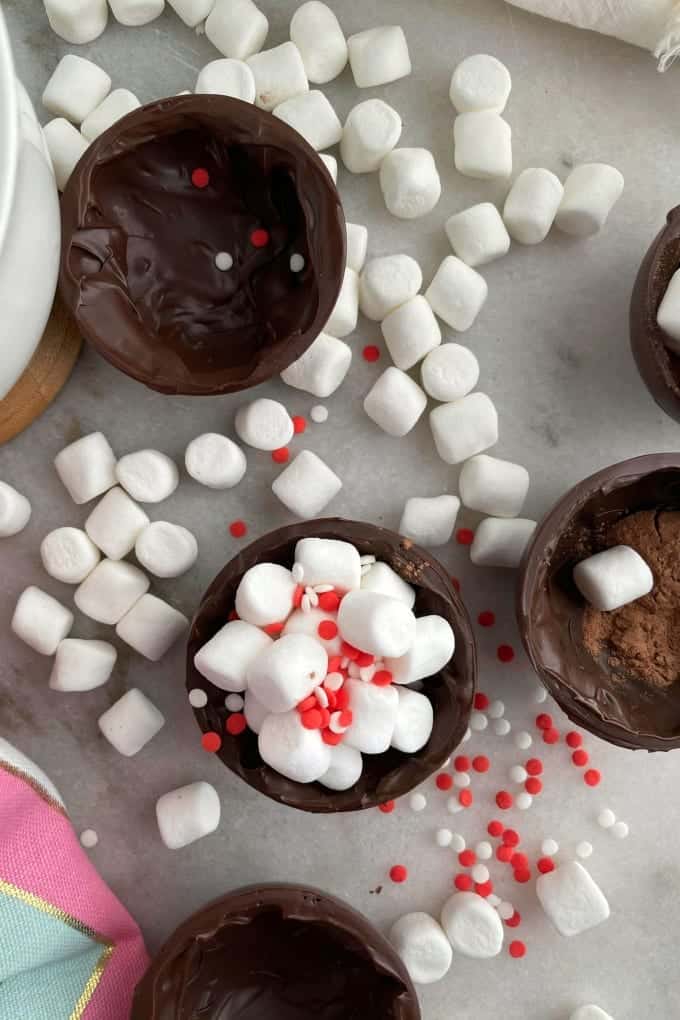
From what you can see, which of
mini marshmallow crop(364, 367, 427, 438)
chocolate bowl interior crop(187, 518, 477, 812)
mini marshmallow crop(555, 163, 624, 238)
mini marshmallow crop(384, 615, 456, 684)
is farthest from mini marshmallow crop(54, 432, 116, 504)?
mini marshmallow crop(555, 163, 624, 238)

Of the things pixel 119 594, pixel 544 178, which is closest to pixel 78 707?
pixel 119 594

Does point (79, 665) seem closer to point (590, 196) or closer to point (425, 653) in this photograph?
point (425, 653)

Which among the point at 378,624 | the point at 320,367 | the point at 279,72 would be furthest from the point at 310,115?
the point at 378,624

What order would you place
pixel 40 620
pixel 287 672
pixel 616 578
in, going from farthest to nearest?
pixel 40 620
pixel 616 578
pixel 287 672

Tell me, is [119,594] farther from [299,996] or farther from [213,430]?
[299,996]

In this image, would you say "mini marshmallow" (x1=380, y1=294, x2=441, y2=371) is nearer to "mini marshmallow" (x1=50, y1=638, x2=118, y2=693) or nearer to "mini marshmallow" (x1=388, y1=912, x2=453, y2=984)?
"mini marshmallow" (x1=50, y1=638, x2=118, y2=693)

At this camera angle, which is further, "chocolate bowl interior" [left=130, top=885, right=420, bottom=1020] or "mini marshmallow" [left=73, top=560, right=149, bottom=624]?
"mini marshmallow" [left=73, top=560, right=149, bottom=624]

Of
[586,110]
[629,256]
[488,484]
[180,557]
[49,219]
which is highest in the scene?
[586,110]
